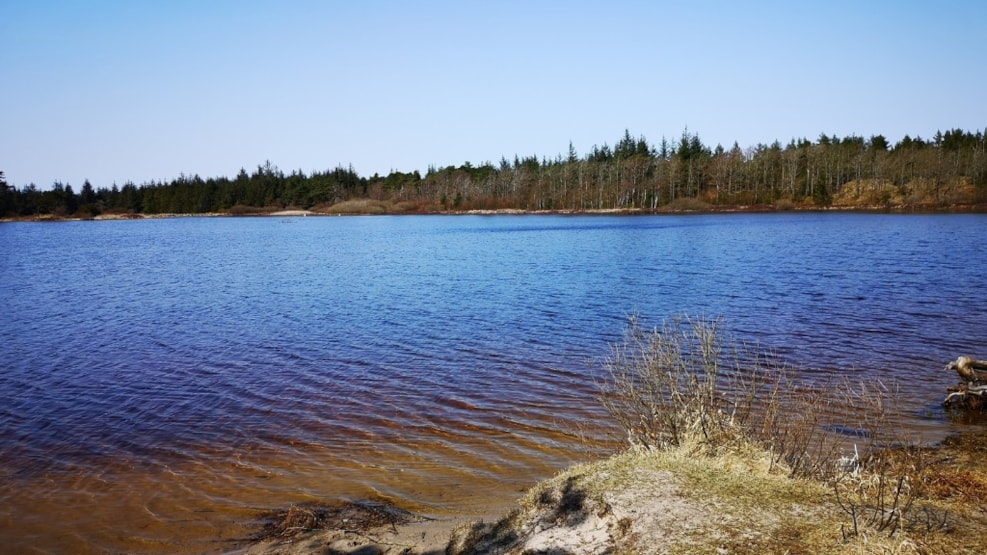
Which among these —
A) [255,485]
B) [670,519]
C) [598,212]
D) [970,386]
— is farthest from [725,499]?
[598,212]

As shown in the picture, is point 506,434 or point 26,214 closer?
point 506,434

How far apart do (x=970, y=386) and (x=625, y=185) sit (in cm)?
12778

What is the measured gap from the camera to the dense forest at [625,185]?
113250 millimetres

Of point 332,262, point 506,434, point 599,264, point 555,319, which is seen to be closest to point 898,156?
point 599,264

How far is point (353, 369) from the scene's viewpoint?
16.2m

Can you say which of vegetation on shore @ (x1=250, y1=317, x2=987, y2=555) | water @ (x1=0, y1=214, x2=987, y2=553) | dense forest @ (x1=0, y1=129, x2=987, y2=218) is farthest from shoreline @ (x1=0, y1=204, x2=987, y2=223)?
vegetation on shore @ (x1=250, y1=317, x2=987, y2=555)

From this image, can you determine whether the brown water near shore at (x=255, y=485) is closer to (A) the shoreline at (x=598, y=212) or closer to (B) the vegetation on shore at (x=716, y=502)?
(B) the vegetation on shore at (x=716, y=502)

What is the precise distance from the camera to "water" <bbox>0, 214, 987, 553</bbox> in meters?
9.02

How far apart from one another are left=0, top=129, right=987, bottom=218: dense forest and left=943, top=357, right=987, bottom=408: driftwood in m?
113

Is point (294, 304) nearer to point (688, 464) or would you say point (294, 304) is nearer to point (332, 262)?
point (332, 262)

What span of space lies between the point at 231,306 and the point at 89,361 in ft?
31.7

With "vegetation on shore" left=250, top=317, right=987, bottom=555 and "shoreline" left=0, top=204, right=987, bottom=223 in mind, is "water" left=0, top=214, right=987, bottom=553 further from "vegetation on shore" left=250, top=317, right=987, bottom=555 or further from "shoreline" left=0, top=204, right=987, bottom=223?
"shoreline" left=0, top=204, right=987, bottom=223

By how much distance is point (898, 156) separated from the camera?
115312 mm

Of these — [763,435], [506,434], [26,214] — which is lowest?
[506,434]
